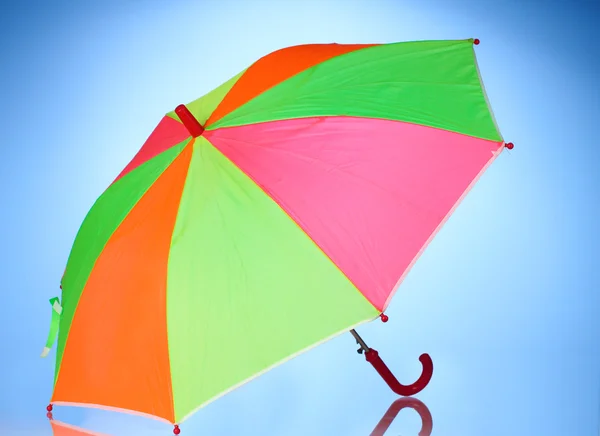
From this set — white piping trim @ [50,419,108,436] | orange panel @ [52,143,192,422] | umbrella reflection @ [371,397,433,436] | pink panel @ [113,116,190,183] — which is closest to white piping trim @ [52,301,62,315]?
orange panel @ [52,143,192,422]

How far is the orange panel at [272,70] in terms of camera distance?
279cm

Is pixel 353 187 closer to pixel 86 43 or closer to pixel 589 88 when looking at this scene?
pixel 589 88

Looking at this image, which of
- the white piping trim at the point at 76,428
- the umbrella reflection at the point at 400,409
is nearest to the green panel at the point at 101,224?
the white piping trim at the point at 76,428

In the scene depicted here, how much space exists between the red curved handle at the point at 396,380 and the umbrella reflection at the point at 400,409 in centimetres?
12

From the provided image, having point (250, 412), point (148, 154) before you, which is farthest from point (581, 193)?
point (148, 154)

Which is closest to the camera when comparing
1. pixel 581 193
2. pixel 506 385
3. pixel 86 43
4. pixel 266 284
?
pixel 266 284

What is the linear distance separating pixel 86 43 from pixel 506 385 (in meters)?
3.55

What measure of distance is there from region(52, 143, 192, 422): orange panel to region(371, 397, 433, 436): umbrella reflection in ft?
3.02

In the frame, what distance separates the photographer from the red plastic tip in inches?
104

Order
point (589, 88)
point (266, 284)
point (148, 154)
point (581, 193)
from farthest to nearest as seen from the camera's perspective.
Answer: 1. point (589, 88)
2. point (581, 193)
3. point (148, 154)
4. point (266, 284)

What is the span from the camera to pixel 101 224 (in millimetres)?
2770

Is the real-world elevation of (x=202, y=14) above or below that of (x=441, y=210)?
above

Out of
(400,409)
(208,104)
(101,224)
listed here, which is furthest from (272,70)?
(400,409)

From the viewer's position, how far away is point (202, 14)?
575 cm
